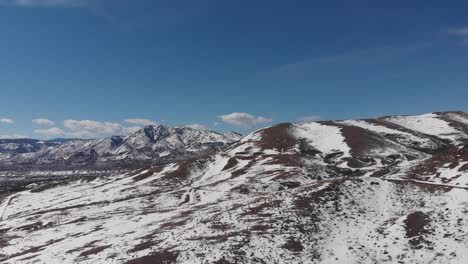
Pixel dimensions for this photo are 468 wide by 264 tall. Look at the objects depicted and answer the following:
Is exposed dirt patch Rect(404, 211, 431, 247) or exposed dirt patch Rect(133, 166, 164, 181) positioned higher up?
exposed dirt patch Rect(133, 166, 164, 181)

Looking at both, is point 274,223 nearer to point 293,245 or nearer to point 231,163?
point 293,245

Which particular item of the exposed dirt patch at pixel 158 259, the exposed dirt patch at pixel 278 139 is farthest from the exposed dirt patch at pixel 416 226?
the exposed dirt patch at pixel 278 139

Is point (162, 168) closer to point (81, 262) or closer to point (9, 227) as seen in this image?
point (9, 227)

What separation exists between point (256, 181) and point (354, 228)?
5711cm

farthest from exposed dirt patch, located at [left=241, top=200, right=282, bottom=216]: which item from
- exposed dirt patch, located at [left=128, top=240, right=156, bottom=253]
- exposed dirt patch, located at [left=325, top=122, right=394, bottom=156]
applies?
exposed dirt patch, located at [left=325, top=122, right=394, bottom=156]

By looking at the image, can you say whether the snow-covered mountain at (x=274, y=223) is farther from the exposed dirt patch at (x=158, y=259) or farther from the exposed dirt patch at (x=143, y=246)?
the exposed dirt patch at (x=143, y=246)

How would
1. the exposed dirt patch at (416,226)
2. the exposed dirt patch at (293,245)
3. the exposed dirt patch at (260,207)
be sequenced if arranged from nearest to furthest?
the exposed dirt patch at (293,245)
the exposed dirt patch at (416,226)
the exposed dirt patch at (260,207)

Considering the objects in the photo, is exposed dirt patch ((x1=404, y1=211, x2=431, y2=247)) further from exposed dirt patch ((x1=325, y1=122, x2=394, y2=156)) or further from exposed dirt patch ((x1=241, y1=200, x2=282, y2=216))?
exposed dirt patch ((x1=325, y1=122, x2=394, y2=156))

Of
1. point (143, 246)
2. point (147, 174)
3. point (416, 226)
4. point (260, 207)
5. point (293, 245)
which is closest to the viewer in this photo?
point (293, 245)

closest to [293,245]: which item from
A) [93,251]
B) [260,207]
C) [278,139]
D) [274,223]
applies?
[274,223]

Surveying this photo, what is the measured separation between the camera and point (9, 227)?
259 feet

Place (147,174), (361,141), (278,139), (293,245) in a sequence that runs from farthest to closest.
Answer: (278,139)
(361,141)
(147,174)
(293,245)

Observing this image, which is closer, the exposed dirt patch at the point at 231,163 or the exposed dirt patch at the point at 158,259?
the exposed dirt patch at the point at 158,259

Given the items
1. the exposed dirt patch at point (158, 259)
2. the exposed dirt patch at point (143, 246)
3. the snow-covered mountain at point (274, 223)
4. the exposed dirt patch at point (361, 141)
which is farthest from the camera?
the exposed dirt patch at point (361, 141)
